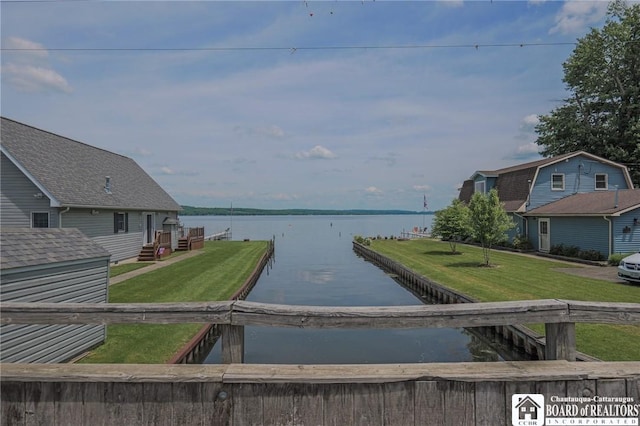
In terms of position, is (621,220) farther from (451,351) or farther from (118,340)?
(118,340)

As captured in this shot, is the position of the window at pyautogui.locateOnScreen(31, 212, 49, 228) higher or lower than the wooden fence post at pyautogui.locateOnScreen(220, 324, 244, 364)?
higher

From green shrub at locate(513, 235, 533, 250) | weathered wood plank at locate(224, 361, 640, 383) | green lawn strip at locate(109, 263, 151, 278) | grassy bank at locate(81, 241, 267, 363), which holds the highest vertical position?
weathered wood plank at locate(224, 361, 640, 383)

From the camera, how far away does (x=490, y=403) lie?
2834mm

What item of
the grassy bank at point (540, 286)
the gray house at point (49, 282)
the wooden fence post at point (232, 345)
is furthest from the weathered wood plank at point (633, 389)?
the gray house at point (49, 282)

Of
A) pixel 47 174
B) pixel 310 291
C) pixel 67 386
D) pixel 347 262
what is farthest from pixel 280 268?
pixel 67 386

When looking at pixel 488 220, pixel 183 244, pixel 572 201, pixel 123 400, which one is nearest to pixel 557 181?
pixel 572 201

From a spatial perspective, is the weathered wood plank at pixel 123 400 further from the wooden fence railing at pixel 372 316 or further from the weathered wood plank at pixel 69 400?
the wooden fence railing at pixel 372 316

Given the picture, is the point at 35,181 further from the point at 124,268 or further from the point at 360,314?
the point at 360,314

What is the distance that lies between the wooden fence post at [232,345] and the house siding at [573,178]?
31.3m

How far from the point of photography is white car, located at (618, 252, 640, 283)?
48.7 ft

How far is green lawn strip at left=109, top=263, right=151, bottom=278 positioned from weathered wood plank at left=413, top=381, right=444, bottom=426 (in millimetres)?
17488

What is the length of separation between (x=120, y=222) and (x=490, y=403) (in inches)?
945

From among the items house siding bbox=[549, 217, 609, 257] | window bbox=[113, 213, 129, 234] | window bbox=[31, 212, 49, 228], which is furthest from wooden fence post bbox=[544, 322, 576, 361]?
window bbox=[113, 213, 129, 234]

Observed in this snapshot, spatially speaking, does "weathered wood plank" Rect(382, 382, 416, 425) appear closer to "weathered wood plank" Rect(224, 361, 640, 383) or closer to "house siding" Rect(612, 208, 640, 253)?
"weathered wood plank" Rect(224, 361, 640, 383)
